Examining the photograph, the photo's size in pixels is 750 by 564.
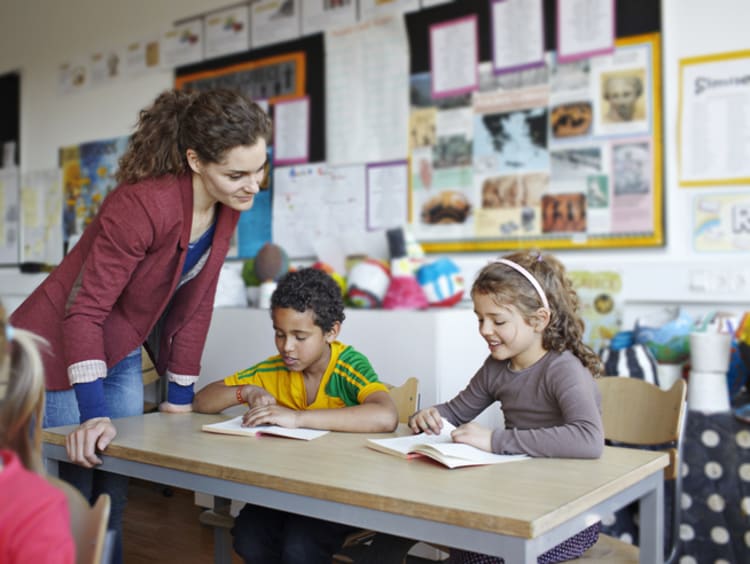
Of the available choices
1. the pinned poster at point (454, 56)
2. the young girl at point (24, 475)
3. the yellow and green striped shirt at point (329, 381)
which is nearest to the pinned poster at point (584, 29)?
the pinned poster at point (454, 56)

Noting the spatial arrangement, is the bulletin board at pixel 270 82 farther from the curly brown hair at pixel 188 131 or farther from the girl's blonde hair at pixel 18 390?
the girl's blonde hair at pixel 18 390

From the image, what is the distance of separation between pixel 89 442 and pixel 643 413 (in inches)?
48.7

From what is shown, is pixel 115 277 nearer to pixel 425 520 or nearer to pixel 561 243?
pixel 425 520

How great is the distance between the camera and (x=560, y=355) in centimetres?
158

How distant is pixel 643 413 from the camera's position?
6.19 ft

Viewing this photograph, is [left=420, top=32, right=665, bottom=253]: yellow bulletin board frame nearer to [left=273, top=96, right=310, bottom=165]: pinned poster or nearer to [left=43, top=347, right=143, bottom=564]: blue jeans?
[left=273, top=96, right=310, bottom=165]: pinned poster

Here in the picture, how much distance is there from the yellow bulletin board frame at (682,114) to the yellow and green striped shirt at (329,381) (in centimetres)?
133

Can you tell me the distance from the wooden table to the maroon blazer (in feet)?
0.62

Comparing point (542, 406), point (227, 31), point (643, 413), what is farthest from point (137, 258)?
point (227, 31)

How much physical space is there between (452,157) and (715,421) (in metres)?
1.34

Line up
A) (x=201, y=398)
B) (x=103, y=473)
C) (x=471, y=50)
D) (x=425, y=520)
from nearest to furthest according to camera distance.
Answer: (x=425, y=520) → (x=103, y=473) → (x=201, y=398) → (x=471, y=50)

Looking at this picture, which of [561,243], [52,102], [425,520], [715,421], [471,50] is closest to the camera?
[425,520]

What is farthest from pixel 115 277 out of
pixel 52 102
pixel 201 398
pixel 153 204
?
pixel 52 102

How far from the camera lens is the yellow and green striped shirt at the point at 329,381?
5.80 ft
